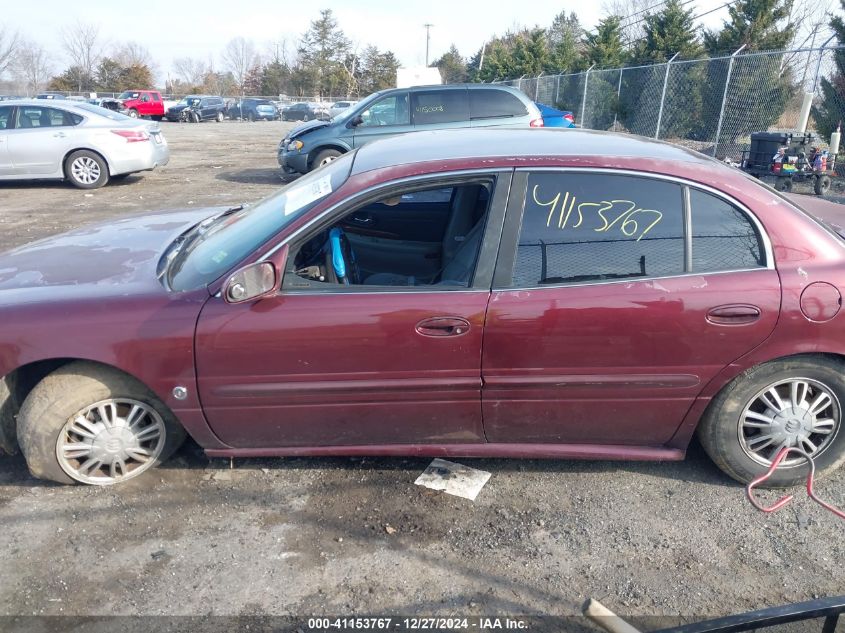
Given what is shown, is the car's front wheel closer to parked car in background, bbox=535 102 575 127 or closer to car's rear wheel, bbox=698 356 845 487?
car's rear wheel, bbox=698 356 845 487

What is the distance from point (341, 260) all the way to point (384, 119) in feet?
29.4

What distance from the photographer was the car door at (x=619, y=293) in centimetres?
283

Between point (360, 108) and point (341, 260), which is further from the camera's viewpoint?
point (360, 108)

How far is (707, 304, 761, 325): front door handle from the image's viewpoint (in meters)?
2.83

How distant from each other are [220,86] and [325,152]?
7171 cm

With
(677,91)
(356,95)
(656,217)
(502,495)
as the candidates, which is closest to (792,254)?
(656,217)

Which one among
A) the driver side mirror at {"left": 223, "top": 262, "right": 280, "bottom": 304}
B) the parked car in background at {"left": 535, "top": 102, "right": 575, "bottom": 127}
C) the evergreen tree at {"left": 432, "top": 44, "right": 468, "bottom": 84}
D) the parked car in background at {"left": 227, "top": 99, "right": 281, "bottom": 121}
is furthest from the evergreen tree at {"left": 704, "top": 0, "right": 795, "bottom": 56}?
the evergreen tree at {"left": 432, "top": 44, "right": 468, "bottom": 84}

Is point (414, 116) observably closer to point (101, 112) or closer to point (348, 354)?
point (101, 112)

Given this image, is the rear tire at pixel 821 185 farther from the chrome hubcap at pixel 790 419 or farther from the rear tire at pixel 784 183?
the chrome hubcap at pixel 790 419

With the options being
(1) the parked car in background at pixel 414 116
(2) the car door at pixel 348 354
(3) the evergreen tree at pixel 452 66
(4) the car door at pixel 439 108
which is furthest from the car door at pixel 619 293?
(3) the evergreen tree at pixel 452 66

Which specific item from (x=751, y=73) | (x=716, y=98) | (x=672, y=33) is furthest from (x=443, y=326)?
(x=672, y=33)

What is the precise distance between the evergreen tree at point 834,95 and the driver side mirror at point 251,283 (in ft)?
46.6

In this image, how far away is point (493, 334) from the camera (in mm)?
2830

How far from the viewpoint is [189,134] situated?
2678 cm
